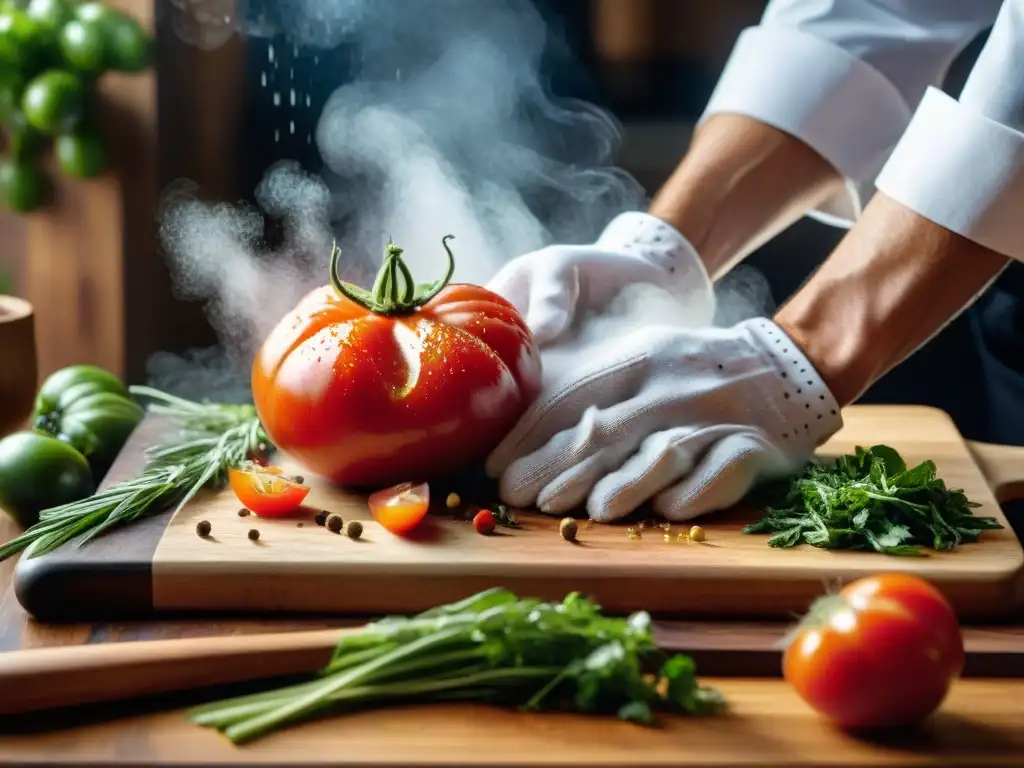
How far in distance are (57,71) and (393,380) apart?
1135 millimetres

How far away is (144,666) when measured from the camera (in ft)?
2.93

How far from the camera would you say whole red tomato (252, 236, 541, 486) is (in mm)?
1165

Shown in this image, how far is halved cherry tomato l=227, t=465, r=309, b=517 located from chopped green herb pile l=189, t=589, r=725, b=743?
28cm

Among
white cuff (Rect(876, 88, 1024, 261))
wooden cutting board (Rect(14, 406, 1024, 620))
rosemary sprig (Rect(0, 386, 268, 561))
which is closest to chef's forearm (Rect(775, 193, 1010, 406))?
white cuff (Rect(876, 88, 1024, 261))

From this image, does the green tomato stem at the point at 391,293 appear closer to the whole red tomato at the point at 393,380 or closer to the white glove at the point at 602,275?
the whole red tomato at the point at 393,380

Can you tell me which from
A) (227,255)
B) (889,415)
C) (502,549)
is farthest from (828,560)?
(227,255)

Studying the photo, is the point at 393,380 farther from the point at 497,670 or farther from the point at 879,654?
the point at 879,654

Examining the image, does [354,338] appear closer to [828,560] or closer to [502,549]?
[502,549]

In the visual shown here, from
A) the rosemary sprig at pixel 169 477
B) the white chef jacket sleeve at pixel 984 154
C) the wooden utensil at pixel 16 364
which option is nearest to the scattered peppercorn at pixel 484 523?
the rosemary sprig at pixel 169 477

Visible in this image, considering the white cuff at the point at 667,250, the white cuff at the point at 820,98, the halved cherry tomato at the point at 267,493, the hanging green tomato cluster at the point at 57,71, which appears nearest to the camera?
the halved cherry tomato at the point at 267,493

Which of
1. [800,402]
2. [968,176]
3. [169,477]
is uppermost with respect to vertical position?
[968,176]

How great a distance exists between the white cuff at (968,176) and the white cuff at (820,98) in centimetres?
30

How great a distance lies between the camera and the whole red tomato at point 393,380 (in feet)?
3.82

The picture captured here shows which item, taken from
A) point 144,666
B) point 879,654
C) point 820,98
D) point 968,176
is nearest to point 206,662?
point 144,666
